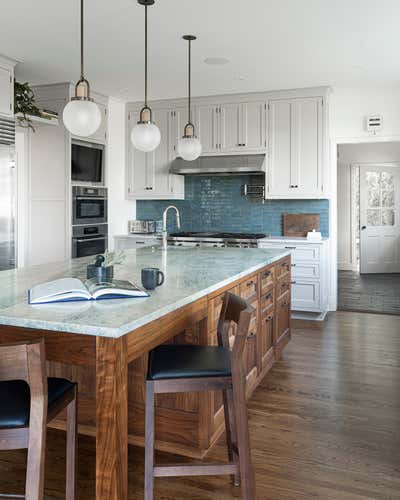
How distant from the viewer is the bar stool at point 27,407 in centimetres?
146

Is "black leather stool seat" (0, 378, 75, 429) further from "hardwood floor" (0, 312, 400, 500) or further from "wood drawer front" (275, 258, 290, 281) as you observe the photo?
"wood drawer front" (275, 258, 290, 281)

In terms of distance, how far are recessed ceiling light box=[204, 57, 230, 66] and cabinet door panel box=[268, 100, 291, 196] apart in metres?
1.34

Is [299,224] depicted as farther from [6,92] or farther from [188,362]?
[188,362]

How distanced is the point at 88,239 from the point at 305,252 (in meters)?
2.56

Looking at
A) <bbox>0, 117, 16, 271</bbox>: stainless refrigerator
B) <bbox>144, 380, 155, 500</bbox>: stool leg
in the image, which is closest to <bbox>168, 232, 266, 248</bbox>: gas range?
<bbox>0, 117, 16, 271</bbox>: stainless refrigerator

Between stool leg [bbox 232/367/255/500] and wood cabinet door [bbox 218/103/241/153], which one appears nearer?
stool leg [bbox 232/367/255/500]

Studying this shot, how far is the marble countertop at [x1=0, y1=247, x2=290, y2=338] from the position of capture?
1.80 metres

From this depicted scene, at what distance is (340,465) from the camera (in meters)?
2.54

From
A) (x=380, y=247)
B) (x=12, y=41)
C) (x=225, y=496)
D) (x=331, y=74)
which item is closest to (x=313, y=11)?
(x=331, y=74)

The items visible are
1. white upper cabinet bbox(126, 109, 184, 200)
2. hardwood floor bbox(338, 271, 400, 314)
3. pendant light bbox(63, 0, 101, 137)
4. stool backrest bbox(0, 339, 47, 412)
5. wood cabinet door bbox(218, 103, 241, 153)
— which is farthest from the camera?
white upper cabinet bbox(126, 109, 184, 200)

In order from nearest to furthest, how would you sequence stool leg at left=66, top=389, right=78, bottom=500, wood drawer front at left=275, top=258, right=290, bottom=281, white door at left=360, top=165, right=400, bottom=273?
1. stool leg at left=66, top=389, right=78, bottom=500
2. wood drawer front at left=275, top=258, right=290, bottom=281
3. white door at left=360, top=165, right=400, bottom=273

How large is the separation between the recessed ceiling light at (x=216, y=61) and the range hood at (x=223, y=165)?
147 cm

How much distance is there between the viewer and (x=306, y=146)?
610cm

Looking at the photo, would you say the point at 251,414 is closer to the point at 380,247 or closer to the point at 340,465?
the point at 340,465
